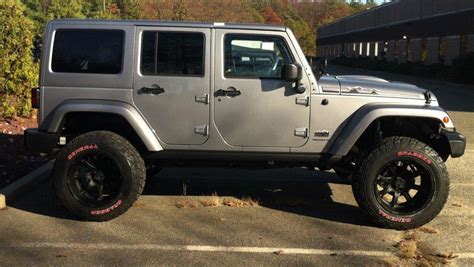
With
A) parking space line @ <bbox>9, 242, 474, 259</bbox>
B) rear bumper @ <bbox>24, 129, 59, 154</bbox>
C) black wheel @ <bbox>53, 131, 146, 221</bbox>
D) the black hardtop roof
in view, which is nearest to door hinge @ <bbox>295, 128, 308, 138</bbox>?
the black hardtop roof

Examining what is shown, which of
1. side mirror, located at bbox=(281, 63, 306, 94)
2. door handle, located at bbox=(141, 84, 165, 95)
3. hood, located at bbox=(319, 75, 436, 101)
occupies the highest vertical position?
side mirror, located at bbox=(281, 63, 306, 94)

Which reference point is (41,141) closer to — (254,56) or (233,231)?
(233,231)

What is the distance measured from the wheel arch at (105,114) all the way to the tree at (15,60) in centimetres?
501

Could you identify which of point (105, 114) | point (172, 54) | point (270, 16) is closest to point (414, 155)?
point (172, 54)

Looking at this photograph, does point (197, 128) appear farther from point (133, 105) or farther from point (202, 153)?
point (133, 105)

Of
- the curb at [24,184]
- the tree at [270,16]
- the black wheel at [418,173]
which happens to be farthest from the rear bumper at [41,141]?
the tree at [270,16]

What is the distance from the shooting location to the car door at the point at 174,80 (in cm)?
564

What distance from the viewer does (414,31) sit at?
1702 inches

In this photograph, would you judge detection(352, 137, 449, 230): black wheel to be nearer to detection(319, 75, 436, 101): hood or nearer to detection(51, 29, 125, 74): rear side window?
detection(319, 75, 436, 101): hood

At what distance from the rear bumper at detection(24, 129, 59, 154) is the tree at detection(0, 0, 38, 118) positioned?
16.0ft

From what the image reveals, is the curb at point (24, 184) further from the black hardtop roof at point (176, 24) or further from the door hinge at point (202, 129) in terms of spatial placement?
the door hinge at point (202, 129)

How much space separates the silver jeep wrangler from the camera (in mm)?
5602

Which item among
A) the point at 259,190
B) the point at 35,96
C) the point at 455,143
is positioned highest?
the point at 35,96

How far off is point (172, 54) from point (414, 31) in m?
40.5
